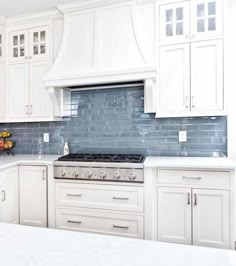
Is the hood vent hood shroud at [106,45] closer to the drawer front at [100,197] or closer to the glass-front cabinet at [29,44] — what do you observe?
the glass-front cabinet at [29,44]

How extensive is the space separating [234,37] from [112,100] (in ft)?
5.09

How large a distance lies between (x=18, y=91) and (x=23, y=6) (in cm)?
103

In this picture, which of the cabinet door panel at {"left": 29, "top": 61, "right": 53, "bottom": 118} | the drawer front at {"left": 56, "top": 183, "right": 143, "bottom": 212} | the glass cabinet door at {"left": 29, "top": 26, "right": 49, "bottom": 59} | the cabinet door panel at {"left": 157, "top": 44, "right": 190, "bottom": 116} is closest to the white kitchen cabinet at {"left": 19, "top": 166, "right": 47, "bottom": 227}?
the drawer front at {"left": 56, "top": 183, "right": 143, "bottom": 212}

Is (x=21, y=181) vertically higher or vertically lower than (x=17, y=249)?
lower

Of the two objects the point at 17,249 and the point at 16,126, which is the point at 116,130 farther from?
the point at 17,249

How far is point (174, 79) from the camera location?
2.50 meters

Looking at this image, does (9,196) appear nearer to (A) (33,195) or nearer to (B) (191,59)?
(A) (33,195)

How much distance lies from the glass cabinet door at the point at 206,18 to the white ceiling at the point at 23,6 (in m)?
1.45

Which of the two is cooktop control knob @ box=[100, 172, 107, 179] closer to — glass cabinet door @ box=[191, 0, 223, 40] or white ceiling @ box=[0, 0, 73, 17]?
glass cabinet door @ box=[191, 0, 223, 40]

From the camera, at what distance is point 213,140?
2.66m

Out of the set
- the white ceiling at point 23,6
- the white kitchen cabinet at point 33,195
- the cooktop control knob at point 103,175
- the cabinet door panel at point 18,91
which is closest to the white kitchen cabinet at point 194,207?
the cooktop control knob at point 103,175

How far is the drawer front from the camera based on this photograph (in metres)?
2.31

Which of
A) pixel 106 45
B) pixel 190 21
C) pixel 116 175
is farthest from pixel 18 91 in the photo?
pixel 190 21

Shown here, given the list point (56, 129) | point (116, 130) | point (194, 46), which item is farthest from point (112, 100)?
point (194, 46)
